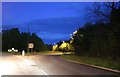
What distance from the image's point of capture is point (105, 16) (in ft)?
156

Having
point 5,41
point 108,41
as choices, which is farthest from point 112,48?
point 5,41

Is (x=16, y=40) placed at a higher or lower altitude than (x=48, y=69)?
higher

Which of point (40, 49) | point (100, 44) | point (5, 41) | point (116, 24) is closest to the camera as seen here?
point (116, 24)

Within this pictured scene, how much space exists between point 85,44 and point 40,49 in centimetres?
9134

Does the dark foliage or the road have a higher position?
the dark foliage

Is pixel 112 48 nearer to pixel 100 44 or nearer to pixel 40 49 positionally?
pixel 100 44

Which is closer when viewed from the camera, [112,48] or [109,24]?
[112,48]

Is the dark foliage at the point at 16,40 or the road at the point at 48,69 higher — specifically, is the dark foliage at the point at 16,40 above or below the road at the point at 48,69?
above

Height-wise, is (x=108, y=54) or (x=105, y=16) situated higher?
(x=105, y=16)

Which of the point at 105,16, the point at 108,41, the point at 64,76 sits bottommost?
the point at 64,76

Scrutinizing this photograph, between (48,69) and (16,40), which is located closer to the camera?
(48,69)

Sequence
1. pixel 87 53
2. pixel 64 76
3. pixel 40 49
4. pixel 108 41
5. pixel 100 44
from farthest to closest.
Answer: pixel 40 49 → pixel 87 53 → pixel 100 44 → pixel 108 41 → pixel 64 76

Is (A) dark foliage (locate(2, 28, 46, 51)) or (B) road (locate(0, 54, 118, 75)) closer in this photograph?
(B) road (locate(0, 54, 118, 75))

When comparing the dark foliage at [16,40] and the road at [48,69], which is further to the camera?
the dark foliage at [16,40]
